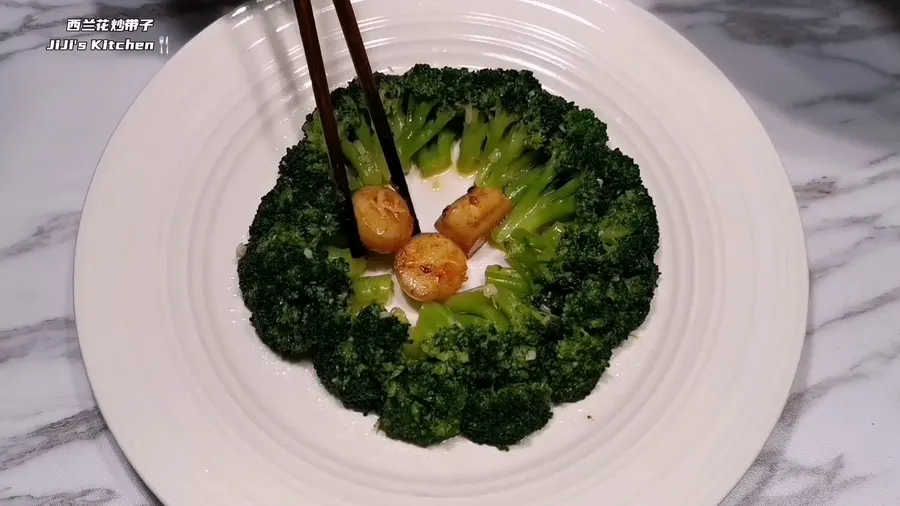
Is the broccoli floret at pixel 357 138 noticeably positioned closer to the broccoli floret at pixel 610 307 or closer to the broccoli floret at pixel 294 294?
the broccoli floret at pixel 294 294

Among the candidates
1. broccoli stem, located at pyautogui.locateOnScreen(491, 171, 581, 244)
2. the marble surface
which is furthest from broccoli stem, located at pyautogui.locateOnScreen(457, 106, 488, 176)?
the marble surface

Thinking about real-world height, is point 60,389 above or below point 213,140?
below

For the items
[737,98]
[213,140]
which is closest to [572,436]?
[737,98]

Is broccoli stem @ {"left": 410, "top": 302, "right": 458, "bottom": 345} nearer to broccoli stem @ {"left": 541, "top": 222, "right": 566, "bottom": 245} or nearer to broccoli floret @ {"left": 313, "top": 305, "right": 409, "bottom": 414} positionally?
broccoli floret @ {"left": 313, "top": 305, "right": 409, "bottom": 414}

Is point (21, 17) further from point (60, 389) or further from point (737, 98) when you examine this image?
point (737, 98)

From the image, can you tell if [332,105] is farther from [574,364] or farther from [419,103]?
[574,364]

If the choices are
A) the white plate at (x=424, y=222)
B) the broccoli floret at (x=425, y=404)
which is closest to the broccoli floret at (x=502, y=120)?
the white plate at (x=424, y=222)
